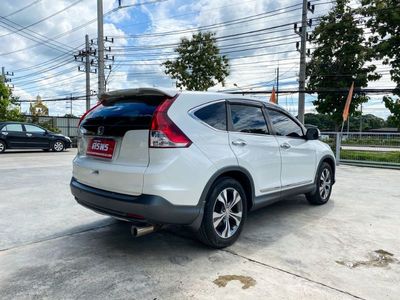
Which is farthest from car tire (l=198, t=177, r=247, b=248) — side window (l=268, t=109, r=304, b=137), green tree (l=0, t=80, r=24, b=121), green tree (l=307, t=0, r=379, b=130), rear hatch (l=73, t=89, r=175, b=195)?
green tree (l=0, t=80, r=24, b=121)

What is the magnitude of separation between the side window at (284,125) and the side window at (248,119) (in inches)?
→ 10.6

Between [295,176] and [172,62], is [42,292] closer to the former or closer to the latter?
[295,176]

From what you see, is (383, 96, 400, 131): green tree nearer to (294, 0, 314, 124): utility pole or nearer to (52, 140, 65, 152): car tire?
(294, 0, 314, 124): utility pole

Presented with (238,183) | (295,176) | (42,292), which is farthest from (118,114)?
(295,176)

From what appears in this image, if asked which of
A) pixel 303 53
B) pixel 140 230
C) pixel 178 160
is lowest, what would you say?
pixel 140 230

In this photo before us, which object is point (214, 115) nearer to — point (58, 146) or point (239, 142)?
point (239, 142)

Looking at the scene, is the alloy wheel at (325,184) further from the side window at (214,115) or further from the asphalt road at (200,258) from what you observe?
the side window at (214,115)

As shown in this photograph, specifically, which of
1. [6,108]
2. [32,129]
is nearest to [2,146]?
[32,129]

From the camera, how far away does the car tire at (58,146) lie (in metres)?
16.5

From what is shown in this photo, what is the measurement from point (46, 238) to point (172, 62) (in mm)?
20799

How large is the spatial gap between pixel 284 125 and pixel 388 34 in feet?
52.1

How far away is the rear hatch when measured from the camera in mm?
3055

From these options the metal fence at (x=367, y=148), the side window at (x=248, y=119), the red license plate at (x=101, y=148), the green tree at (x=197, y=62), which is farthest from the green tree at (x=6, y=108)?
the side window at (x=248, y=119)

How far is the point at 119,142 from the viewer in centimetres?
322
